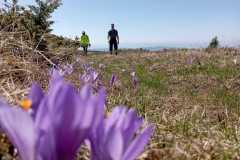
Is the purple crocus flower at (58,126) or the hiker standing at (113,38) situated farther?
the hiker standing at (113,38)

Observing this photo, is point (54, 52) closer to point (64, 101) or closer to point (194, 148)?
point (194, 148)

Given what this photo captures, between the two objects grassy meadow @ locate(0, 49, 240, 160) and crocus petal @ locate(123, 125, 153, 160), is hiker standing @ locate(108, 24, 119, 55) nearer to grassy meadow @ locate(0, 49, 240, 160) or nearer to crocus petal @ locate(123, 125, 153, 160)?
grassy meadow @ locate(0, 49, 240, 160)

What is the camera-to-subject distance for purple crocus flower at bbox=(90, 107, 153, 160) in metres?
1.06

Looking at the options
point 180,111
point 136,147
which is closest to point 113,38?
point 180,111

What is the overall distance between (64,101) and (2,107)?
0.12 metres

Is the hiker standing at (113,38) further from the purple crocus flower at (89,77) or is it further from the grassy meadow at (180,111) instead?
the purple crocus flower at (89,77)

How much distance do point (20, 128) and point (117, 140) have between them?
0.20m

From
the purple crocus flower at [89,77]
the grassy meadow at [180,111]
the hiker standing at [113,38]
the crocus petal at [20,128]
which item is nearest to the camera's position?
the crocus petal at [20,128]

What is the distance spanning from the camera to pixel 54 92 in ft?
3.43

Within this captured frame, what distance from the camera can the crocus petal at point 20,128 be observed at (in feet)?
3.23

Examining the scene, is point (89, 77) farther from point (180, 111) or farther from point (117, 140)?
point (117, 140)

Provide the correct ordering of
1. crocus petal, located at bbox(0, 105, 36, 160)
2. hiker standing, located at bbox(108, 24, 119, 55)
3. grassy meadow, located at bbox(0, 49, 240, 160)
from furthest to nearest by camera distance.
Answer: hiker standing, located at bbox(108, 24, 119, 55) → grassy meadow, located at bbox(0, 49, 240, 160) → crocus petal, located at bbox(0, 105, 36, 160)

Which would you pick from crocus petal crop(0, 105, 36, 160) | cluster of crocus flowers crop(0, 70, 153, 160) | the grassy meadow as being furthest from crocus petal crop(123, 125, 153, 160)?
the grassy meadow

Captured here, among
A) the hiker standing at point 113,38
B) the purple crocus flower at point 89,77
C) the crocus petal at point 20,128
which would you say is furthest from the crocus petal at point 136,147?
the hiker standing at point 113,38
